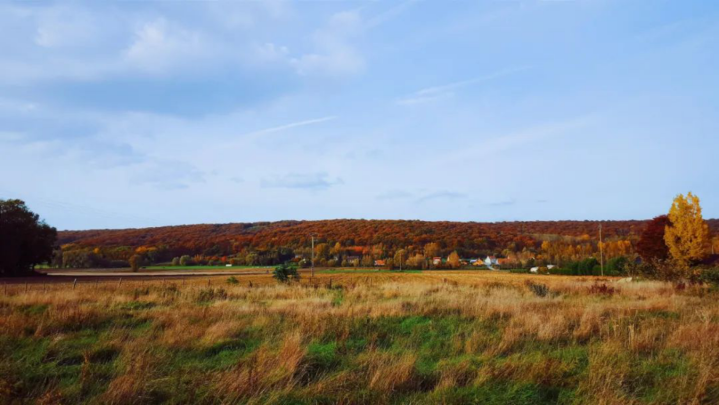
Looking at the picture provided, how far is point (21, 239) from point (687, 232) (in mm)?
74410

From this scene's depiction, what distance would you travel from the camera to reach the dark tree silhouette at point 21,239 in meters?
54.6

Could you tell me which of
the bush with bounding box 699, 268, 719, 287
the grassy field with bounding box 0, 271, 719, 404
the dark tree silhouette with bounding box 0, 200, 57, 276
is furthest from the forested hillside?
the grassy field with bounding box 0, 271, 719, 404

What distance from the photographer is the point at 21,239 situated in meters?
55.8

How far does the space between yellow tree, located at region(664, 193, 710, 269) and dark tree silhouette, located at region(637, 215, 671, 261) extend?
2.69m

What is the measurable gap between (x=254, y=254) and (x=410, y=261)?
4883cm

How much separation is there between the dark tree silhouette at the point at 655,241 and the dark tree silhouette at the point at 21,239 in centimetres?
7243

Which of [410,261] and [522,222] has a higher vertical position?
[522,222]

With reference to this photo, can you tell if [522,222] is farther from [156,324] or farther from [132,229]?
[156,324]

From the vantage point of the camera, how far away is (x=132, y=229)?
193 metres

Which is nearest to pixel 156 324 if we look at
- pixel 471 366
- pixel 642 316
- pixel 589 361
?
pixel 471 366

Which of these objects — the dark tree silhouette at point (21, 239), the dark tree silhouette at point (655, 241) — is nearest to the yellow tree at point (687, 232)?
the dark tree silhouette at point (655, 241)

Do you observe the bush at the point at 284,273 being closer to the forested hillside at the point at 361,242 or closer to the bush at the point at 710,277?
the bush at the point at 710,277

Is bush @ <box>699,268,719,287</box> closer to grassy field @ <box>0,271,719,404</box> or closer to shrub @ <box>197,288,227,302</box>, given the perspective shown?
grassy field @ <box>0,271,719,404</box>

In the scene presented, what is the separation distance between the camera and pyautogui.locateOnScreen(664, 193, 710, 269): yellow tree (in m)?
43.5
